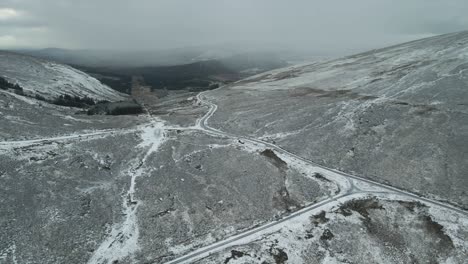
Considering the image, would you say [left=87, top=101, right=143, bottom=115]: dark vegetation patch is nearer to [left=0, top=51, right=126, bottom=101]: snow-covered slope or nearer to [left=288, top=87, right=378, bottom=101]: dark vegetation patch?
[left=0, top=51, right=126, bottom=101]: snow-covered slope

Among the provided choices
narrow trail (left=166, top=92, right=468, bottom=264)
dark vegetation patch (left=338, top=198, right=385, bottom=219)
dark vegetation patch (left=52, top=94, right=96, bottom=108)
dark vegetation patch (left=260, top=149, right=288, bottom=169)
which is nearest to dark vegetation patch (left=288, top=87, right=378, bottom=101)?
narrow trail (left=166, top=92, right=468, bottom=264)

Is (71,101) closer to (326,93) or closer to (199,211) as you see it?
(199,211)

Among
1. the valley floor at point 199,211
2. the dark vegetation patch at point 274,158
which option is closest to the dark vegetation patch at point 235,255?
the valley floor at point 199,211

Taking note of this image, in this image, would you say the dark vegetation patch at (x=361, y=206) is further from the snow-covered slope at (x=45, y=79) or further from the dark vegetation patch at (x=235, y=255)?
the snow-covered slope at (x=45, y=79)

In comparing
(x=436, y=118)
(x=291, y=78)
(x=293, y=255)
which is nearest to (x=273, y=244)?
(x=293, y=255)

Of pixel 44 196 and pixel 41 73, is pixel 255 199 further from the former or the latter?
pixel 41 73

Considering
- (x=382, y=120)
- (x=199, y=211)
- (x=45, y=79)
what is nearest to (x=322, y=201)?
(x=199, y=211)
